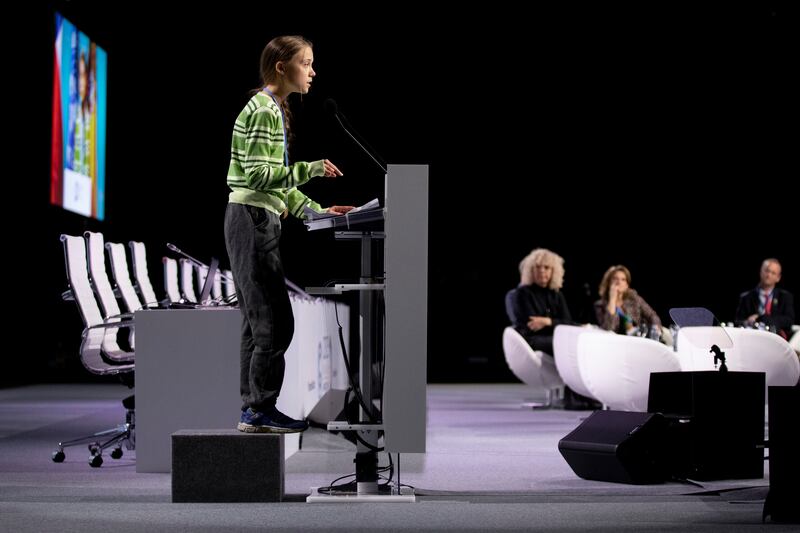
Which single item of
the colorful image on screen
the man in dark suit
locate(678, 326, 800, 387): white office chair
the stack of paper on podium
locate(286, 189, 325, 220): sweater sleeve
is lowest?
locate(678, 326, 800, 387): white office chair

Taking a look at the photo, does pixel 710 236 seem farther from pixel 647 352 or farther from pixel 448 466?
pixel 448 466

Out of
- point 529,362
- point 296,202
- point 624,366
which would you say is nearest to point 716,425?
point 624,366

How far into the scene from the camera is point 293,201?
4.20 metres

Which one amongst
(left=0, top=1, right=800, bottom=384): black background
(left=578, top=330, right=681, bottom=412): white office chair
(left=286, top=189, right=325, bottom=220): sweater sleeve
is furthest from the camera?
(left=0, top=1, right=800, bottom=384): black background

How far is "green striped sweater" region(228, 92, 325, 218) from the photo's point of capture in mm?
3887

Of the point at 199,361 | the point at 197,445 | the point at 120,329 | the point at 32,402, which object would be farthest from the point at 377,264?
the point at 32,402

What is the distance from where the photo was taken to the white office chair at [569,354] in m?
8.07


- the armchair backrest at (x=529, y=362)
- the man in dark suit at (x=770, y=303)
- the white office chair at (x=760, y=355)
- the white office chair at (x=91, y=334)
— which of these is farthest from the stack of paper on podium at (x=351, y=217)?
the man in dark suit at (x=770, y=303)

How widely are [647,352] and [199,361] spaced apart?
274cm

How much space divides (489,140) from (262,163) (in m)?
9.61

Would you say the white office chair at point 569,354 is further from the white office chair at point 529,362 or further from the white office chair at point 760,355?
the white office chair at point 760,355

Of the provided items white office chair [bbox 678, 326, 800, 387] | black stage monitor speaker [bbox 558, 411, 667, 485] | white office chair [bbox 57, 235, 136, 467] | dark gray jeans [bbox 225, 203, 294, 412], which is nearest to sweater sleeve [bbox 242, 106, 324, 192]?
dark gray jeans [bbox 225, 203, 294, 412]

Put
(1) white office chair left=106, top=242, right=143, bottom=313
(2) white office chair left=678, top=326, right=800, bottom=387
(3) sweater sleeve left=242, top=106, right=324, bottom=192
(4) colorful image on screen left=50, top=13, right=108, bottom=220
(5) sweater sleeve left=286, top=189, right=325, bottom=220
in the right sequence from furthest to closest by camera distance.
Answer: (4) colorful image on screen left=50, top=13, right=108, bottom=220, (1) white office chair left=106, top=242, right=143, bottom=313, (2) white office chair left=678, top=326, right=800, bottom=387, (5) sweater sleeve left=286, top=189, right=325, bottom=220, (3) sweater sleeve left=242, top=106, right=324, bottom=192

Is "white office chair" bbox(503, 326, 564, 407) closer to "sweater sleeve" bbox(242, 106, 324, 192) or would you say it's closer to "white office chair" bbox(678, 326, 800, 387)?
"white office chair" bbox(678, 326, 800, 387)
